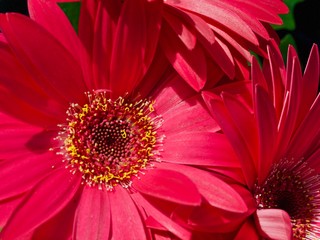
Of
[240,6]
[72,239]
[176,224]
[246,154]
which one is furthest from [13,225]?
[240,6]

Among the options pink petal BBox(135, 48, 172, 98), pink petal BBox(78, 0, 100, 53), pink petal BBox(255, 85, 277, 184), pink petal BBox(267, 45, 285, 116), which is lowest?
pink petal BBox(255, 85, 277, 184)

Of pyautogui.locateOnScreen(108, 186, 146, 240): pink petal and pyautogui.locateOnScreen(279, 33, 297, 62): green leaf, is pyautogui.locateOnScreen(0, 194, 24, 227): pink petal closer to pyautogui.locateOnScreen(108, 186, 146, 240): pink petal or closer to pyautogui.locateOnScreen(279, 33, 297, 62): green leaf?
pyautogui.locateOnScreen(108, 186, 146, 240): pink petal

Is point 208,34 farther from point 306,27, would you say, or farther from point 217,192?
point 306,27

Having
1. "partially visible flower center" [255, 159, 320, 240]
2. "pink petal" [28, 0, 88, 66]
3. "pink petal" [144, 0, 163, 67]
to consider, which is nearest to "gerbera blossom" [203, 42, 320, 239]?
"partially visible flower center" [255, 159, 320, 240]

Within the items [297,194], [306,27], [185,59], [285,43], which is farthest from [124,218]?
[306,27]

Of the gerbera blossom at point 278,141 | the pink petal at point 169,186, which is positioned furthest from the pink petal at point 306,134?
the pink petal at point 169,186

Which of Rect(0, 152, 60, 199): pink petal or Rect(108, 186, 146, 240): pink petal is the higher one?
Rect(0, 152, 60, 199): pink petal

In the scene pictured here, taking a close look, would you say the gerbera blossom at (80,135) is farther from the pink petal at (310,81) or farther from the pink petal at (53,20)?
the pink petal at (310,81)
